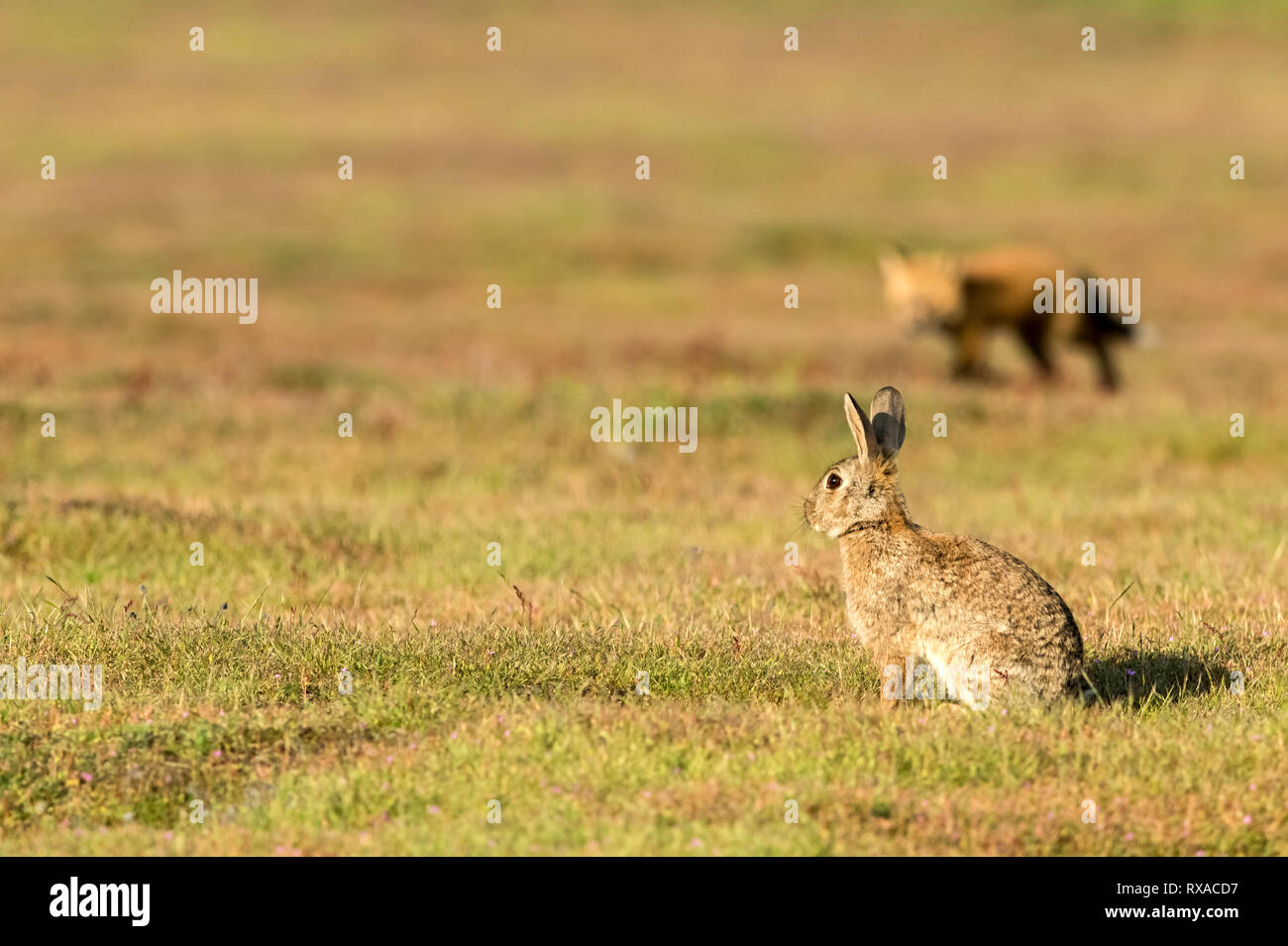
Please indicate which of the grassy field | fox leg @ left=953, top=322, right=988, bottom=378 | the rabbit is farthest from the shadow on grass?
fox leg @ left=953, top=322, right=988, bottom=378

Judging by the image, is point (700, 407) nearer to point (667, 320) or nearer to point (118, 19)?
point (667, 320)

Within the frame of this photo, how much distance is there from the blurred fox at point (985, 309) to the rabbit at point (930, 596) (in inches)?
531

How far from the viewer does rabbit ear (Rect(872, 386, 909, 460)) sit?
7973mm

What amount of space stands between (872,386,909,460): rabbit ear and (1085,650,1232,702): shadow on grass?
146cm

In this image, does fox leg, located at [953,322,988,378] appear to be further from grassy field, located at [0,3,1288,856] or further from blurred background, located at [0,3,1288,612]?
grassy field, located at [0,3,1288,856]

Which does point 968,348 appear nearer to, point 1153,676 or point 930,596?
point 1153,676

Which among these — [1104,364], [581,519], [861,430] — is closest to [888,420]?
[861,430]

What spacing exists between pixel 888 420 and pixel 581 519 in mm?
5191

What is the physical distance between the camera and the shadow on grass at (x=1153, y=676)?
7.77 meters

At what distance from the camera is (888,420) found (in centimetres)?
797

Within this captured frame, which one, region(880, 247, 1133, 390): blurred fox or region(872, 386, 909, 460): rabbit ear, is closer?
region(872, 386, 909, 460): rabbit ear

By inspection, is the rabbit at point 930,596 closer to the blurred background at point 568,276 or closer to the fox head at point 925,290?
the blurred background at point 568,276

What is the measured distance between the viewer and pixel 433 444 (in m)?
15.9

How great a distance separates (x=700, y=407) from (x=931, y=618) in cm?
973
